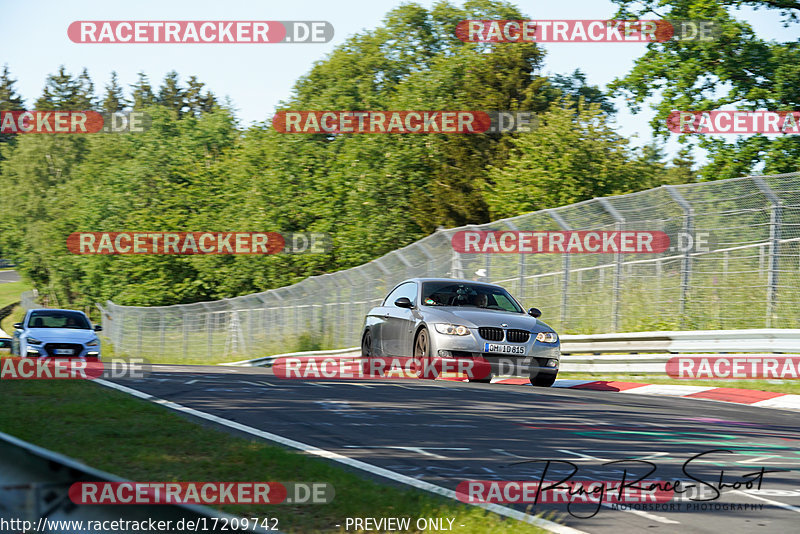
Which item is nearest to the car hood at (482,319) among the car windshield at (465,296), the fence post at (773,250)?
the car windshield at (465,296)

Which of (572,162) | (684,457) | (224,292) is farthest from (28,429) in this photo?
(224,292)

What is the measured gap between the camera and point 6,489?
3137 mm

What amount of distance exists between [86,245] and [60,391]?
56325 millimetres

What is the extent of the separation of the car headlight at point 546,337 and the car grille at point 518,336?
154 mm

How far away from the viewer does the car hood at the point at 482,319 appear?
1398 centimetres

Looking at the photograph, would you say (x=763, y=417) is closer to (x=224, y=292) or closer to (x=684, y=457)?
(x=684, y=457)

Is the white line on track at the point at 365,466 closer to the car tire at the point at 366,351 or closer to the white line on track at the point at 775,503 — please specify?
the white line on track at the point at 775,503

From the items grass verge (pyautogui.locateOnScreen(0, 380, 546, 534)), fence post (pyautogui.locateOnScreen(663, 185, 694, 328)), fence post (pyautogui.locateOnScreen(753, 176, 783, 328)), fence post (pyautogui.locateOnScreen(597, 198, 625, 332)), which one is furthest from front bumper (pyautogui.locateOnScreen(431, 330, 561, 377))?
grass verge (pyautogui.locateOnScreen(0, 380, 546, 534))

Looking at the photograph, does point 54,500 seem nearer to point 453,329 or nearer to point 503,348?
point 453,329

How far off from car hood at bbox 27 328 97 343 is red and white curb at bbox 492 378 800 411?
11407 mm

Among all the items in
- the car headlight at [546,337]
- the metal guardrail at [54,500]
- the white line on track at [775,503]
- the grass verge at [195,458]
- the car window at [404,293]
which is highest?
the car window at [404,293]

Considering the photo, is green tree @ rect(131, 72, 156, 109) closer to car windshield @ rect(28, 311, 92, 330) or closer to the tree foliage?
the tree foliage

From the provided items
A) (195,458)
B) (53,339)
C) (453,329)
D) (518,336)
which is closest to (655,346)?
(518,336)

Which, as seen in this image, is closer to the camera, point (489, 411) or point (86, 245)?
point (489, 411)
